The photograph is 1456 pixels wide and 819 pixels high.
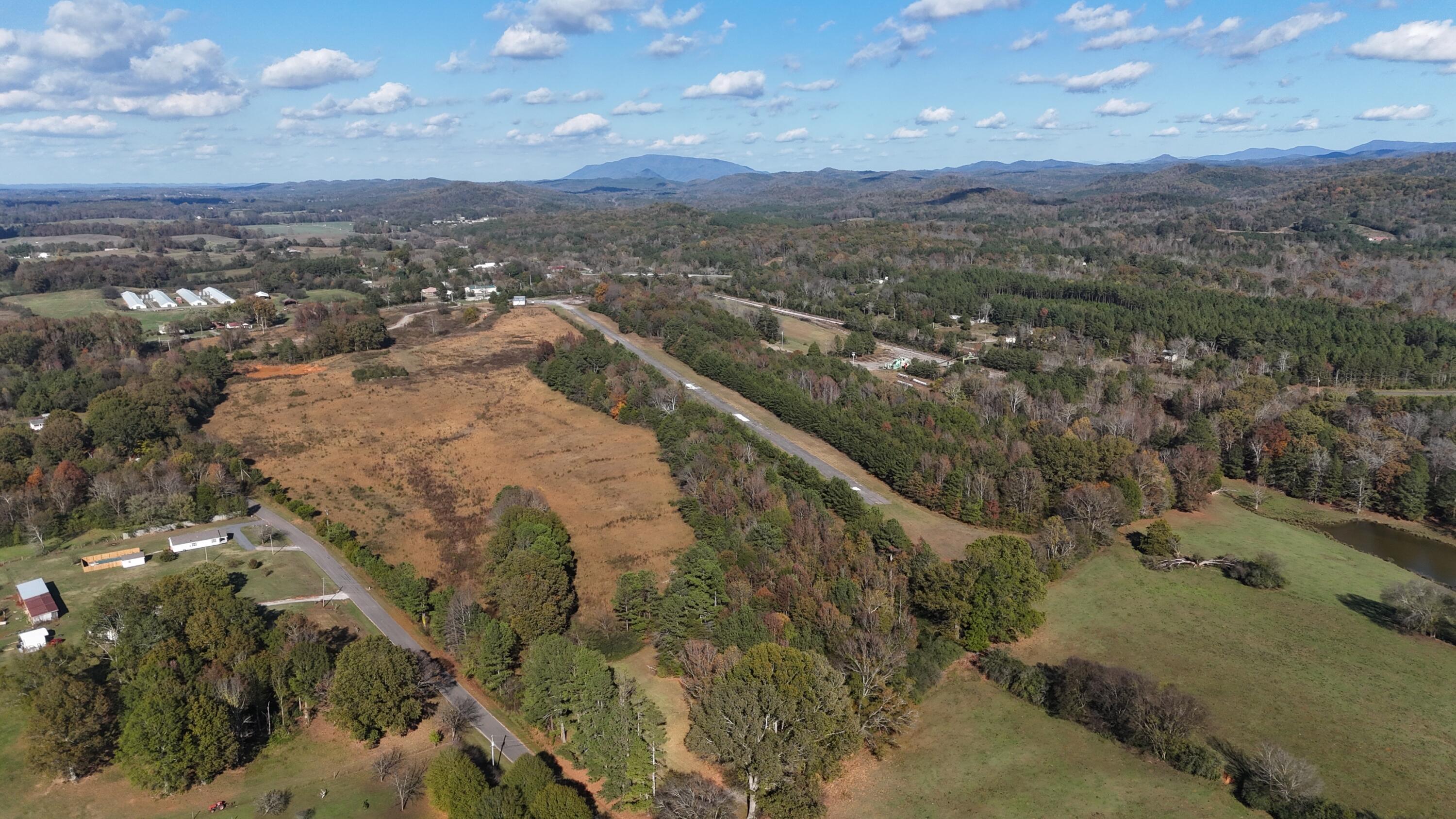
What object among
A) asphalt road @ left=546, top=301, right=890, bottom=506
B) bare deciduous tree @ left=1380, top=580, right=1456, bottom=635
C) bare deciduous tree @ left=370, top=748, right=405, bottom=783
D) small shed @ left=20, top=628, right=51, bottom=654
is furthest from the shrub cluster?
bare deciduous tree @ left=1380, top=580, right=1456, bottom=635

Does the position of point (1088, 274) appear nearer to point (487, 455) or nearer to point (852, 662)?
point (487, 455)

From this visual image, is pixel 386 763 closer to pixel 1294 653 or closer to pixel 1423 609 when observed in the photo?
pixel 1294 653

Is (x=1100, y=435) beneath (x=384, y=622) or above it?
above

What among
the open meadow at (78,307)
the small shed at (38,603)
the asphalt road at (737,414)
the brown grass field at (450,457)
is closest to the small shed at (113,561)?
the small shed at (38,603)

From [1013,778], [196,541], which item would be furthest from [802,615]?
[196,541]

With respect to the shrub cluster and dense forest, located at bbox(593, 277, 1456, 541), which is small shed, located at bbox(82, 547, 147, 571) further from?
dense forest, located at bbox(593, 277, 1456, 541)

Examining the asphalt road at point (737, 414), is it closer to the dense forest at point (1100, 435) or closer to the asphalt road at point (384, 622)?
the dense forest at point (1100, 435)

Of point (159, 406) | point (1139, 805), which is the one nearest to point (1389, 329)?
point (1139, 805)
